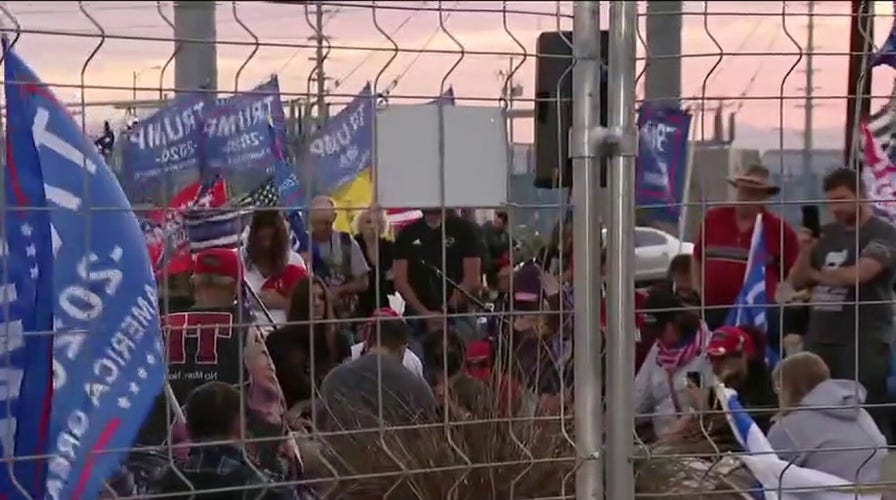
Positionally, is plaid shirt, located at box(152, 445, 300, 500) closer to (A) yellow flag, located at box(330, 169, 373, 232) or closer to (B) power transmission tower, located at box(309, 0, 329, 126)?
(B) power transmission tower, located at box(309, 0, 329, 126)

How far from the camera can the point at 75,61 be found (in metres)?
2.80

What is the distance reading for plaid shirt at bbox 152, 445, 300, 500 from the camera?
297cm

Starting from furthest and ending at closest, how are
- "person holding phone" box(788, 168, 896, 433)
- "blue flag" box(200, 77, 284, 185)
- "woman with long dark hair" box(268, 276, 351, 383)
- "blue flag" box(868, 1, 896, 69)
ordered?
"blue flag" box(200, 77, 284, 185) → "person holding phone" box(788, 168, 896, 433) → "woman with long dark hair" box(268, 276, 351, 383) → "blue flag" box(868, 1, 896, 69)

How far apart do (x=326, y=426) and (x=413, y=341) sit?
3.34 ft

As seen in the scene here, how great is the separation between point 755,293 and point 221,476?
11.6 ft

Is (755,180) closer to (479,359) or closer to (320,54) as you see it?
(479,359)

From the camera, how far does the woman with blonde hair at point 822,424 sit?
12.9 ft

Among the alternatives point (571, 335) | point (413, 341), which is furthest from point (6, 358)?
point (413, 341)

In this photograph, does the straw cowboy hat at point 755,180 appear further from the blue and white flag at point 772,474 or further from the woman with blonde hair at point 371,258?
the blue and white flag at point 772,474

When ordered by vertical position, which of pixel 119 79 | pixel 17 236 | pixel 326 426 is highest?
pixel 119 79

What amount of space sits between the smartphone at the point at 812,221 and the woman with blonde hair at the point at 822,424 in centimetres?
214

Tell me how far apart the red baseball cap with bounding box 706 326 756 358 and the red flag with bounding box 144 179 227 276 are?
2.17 m

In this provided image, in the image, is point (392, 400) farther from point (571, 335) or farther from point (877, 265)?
point (877, 265)

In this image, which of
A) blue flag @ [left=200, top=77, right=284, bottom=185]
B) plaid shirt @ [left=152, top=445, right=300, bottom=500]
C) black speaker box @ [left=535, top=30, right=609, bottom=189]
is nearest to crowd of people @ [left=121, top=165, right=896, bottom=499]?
plaid shirt @ [left=152, top=445, right=300, bottom=500]
